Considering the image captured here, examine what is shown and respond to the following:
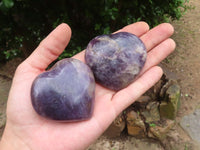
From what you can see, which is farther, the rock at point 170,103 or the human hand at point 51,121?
the rock at point 170,103

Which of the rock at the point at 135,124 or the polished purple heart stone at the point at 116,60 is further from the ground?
the polished purple heart stone at the point at 116,60

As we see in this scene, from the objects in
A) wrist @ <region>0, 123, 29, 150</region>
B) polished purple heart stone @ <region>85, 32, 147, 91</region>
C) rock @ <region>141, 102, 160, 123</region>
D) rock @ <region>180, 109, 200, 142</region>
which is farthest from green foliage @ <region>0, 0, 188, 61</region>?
rock @ <region>180, 109, 200, 142</region>

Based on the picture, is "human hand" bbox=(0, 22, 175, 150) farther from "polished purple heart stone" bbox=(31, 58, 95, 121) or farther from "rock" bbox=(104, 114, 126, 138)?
"rock" bbox=(104, 114, 126, 138)

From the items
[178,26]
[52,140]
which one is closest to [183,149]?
[52,140]

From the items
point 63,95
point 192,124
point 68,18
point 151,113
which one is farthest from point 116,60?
point 192,124

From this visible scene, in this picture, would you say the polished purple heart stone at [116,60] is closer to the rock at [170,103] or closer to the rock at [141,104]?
the rock at [141,104]

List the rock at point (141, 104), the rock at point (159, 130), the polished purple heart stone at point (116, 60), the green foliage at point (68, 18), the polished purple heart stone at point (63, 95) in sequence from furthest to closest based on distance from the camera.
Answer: the rock at point (141, 104), the rock at point (159, 130), the green foliage at point (68, 18), the polished purple heart stone at point (116, 60), the polished purple heart stone at point (63, 95)

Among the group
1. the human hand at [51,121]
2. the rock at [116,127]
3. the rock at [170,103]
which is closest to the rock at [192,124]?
the rock at [170,103]
